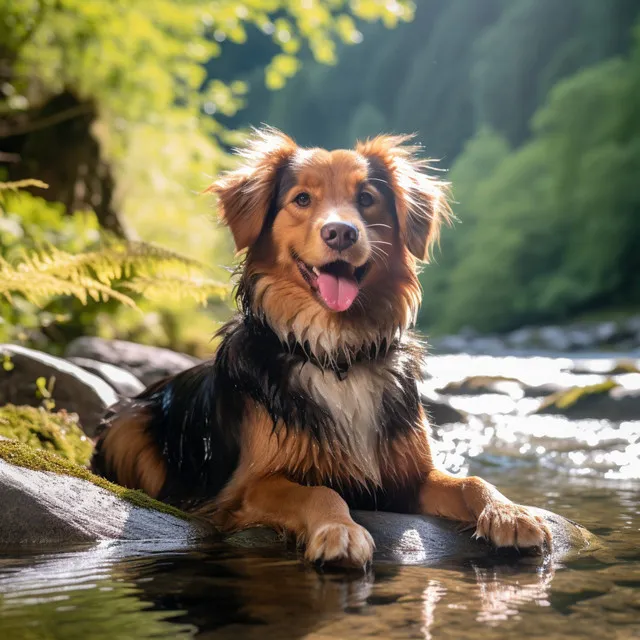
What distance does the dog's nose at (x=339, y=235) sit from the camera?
423 cm

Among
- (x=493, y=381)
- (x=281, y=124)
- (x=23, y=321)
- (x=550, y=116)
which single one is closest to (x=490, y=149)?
(x=550, y=116)

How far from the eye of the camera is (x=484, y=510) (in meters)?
3.92

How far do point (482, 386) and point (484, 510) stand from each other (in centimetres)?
998

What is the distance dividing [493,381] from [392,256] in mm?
9391

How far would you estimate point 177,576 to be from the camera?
10.8 feet

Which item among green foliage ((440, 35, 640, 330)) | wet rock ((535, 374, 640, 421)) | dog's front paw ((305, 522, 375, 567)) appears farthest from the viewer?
green foliage ((440, 35, 640, 330))

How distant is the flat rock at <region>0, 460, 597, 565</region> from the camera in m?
3.75

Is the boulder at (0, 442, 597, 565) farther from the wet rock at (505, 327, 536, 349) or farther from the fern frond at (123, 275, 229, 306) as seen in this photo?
the wet rock at (505, 327, 536, 349)

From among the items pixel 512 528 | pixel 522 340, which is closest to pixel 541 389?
pixel 512 528

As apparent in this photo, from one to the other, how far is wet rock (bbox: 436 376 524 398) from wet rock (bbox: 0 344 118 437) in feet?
25.9

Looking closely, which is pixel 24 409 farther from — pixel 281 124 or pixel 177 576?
pixel 281 124

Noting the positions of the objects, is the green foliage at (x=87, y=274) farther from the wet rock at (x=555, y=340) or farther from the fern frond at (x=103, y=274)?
the wet rock at (x=555, y=340)

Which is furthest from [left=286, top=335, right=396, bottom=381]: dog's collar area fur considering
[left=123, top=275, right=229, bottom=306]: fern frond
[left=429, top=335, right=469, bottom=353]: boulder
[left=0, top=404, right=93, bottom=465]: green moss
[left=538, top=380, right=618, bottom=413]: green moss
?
[left=429, top=335, right=469, bottom=353]: boulder

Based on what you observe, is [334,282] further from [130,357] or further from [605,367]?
[605,367]
